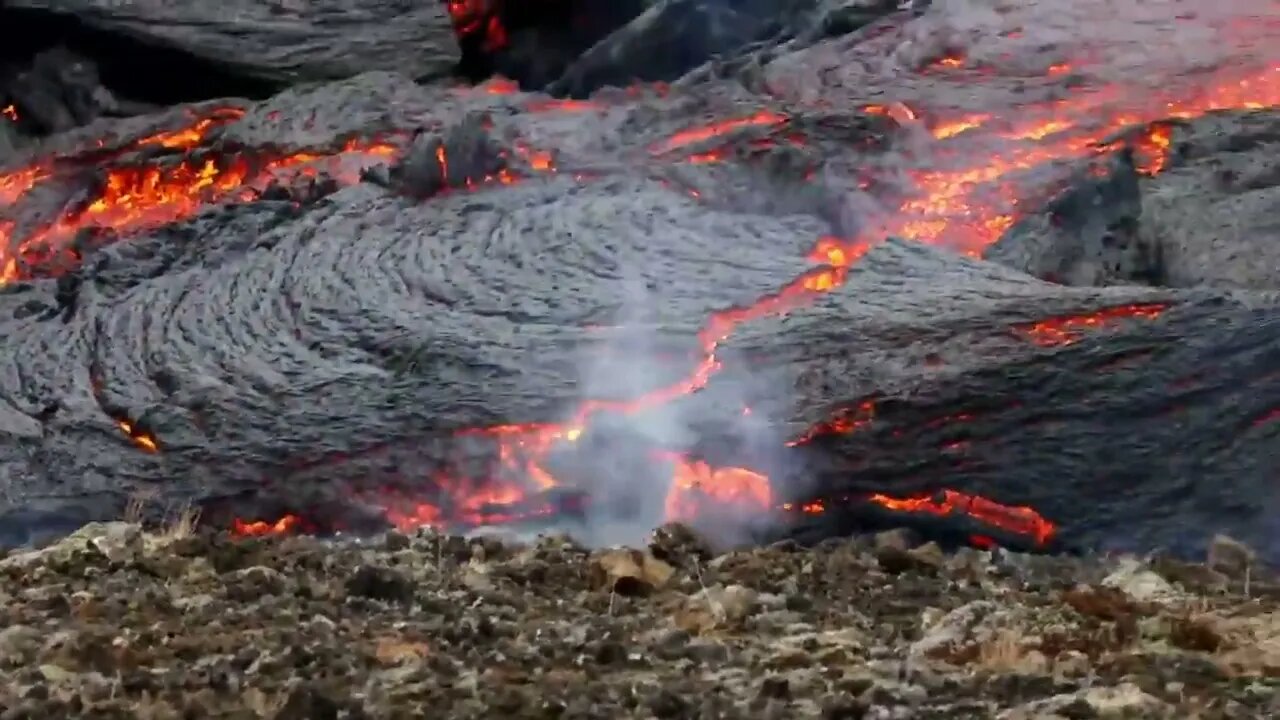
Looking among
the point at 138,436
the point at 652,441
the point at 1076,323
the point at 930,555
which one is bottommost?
the point at 138,436

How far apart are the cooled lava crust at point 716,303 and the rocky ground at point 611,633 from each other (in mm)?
978

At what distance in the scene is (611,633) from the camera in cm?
448

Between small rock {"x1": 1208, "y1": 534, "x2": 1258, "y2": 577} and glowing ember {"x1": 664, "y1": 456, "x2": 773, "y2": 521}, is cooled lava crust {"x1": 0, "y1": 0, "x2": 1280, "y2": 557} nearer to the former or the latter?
glowing ember {"x1": 664, "y1": 456, "x2": 773, "y2": 521}

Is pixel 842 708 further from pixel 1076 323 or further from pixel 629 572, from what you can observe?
pixel 1076 323

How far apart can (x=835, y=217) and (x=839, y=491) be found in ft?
5.88

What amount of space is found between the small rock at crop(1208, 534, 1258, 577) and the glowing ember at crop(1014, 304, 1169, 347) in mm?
1049

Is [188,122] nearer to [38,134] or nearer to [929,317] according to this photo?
[38,134]

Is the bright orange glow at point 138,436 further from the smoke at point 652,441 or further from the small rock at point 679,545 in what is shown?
the small rock at point 679,545

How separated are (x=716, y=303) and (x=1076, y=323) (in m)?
1.53

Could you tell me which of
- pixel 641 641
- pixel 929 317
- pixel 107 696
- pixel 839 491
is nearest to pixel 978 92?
pixel 929 317

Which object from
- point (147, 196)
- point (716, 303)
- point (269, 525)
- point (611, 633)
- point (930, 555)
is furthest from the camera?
point (147, 196)

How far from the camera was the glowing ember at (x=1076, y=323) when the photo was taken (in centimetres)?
709

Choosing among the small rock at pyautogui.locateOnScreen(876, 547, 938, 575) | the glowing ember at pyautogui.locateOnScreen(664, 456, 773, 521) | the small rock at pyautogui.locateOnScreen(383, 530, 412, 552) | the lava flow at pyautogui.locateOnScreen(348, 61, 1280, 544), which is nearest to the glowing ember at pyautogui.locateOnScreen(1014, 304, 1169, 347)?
the lava flow at pyautogui.locateOnScreen(348, 61, 1280, 544)

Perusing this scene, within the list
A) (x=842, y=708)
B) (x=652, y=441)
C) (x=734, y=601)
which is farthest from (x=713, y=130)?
(x=842, y=708)
